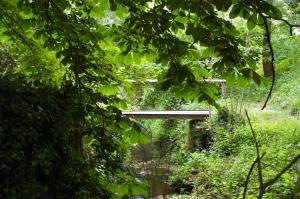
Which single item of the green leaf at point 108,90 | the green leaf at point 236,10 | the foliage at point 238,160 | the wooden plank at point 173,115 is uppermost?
the green leaf at point 236,10

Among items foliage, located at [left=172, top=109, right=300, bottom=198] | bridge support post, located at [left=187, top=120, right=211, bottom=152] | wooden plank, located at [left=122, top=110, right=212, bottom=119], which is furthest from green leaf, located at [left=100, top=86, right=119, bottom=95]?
wooden plank, located at [left=122, top=110, right=212, bottom=119]

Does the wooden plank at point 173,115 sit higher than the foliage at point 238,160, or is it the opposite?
the wooden plank at point 173,115

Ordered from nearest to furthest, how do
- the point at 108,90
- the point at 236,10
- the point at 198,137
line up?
the point at 236,10 → the point at 108,90 → the point at 198,137

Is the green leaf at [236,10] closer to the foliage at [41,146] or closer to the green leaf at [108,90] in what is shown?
the foliage at [41,146]

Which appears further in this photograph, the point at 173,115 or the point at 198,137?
the point at 173,115

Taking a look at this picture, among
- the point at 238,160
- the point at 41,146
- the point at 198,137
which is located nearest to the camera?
the point at 41,146

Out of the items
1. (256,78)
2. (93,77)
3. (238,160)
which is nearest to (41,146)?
(93,77)

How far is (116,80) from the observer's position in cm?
286

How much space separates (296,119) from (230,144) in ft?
4.74

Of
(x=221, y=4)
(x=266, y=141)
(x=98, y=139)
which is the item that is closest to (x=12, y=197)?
(x=98, y=139)

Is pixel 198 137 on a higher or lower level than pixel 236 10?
lower

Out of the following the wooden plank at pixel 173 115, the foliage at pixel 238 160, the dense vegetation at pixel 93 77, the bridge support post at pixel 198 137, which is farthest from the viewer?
the wooden plank at pixel 173 115

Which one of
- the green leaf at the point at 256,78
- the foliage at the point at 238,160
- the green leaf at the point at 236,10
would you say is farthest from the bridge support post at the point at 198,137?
the green leaf at the point at 236,10

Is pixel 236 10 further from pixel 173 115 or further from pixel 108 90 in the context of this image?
pixel 173 115
